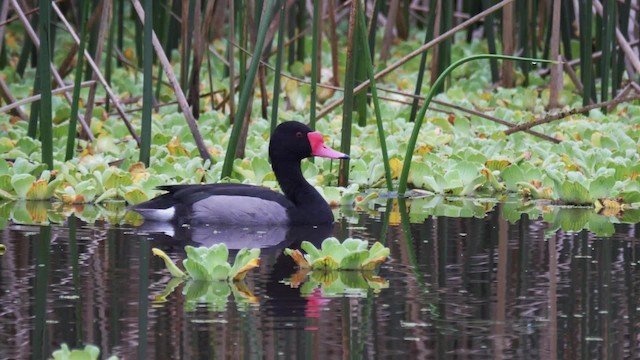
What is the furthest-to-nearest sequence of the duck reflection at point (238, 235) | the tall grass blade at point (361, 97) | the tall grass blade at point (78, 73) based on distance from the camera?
the tall grass blade at point (361, 97) < the tall grass blade at point (78, 73) < the duck reflection at point (238, 235)

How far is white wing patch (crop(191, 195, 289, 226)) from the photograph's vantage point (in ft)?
19.4

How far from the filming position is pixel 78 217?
5.88 metres

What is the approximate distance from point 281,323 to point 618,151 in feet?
13.4

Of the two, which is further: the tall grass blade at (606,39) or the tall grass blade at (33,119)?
the tall grass blade at (606,39)

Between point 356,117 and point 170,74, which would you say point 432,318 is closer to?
point 170,74

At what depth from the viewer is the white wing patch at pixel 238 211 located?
5.92 m

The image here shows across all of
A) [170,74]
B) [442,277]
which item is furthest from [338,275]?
[170,74]

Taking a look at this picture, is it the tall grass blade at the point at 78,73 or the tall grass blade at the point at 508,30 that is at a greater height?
the tall grass blade at the point at 508,30

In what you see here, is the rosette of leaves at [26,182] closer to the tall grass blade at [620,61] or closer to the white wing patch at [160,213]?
the white wing patch at [160,213]

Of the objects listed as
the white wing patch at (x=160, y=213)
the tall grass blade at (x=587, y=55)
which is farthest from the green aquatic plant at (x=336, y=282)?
the tall grass blade at (x=587, y=55)

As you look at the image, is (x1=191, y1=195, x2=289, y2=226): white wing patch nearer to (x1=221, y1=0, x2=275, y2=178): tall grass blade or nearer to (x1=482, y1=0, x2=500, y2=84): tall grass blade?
(x1=221, y1=0, x2=275, y2=178): tall grass blade

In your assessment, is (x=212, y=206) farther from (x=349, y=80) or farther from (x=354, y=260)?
(x=354, y=260)

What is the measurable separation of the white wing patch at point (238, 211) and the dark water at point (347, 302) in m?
0.40

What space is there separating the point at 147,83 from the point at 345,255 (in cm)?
210
